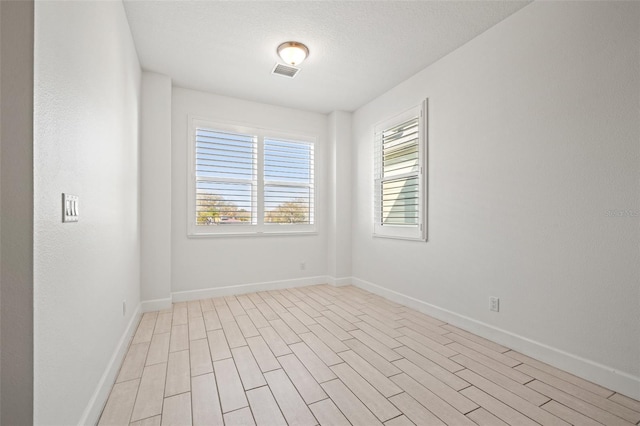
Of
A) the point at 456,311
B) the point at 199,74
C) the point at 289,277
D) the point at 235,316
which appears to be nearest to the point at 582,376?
the point at 456,311

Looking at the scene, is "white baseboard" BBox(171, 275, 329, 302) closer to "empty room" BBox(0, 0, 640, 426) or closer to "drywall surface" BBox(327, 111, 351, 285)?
"empty room" BBox(0, 0, 640, 426)

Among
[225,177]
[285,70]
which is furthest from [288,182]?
[285,70]

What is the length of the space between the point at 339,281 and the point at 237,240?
1624mm

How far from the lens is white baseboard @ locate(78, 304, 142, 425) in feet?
4.66

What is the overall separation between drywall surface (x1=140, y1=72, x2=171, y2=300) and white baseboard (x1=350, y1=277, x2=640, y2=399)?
116 inches

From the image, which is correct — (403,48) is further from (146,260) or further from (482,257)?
(146,260)

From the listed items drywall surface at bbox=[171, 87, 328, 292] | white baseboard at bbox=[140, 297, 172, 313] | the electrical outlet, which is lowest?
white baseboard at bbox=[140, 297, 172, 313]

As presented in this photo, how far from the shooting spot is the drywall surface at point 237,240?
11.7 ft

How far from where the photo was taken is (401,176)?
3.51 metres

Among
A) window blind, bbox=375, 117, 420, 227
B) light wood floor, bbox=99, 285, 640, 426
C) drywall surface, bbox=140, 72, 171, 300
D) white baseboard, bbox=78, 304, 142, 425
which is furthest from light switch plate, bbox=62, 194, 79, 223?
window blind, bbox=375, 117, 420, 227

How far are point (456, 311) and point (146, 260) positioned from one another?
332 cm

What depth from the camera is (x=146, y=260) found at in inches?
126

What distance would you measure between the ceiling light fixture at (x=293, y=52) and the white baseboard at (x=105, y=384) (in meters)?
2.79

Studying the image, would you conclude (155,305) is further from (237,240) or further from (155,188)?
(155,188)
